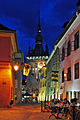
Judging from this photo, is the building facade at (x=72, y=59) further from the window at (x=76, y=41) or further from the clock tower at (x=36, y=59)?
the clock tower at (x=36, y=59)

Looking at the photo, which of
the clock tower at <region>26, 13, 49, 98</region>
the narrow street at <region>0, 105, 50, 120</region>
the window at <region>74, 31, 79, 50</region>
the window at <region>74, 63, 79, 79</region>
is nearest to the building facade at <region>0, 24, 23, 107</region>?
the narrow street at <region>0, 105, 50, 120</region>

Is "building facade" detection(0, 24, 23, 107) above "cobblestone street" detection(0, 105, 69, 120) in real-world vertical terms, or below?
above

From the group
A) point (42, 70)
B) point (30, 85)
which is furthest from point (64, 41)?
point (30, 85)

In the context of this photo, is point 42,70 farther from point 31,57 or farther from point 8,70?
point 31,57

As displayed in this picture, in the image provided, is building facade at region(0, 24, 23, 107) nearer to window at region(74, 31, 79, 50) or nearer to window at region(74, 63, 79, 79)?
window at region(74, 31, 79, 50)

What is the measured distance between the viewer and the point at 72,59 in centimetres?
2211

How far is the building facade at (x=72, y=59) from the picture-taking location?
20237 millimetres

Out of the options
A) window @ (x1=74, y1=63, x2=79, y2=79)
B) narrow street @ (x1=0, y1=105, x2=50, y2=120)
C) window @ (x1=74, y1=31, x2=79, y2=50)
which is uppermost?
window @ (x1=74, y1=31, x2=79, y2=50)

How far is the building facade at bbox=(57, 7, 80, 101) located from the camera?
20.2 m

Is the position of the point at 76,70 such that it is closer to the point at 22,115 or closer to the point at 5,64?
the point at 22,115

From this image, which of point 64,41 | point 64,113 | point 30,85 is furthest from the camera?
point 30,85

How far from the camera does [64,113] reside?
16.3 meters

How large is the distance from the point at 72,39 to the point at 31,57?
72993 mm

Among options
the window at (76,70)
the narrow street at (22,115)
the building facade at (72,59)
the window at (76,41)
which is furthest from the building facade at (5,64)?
the window at (76,70)
